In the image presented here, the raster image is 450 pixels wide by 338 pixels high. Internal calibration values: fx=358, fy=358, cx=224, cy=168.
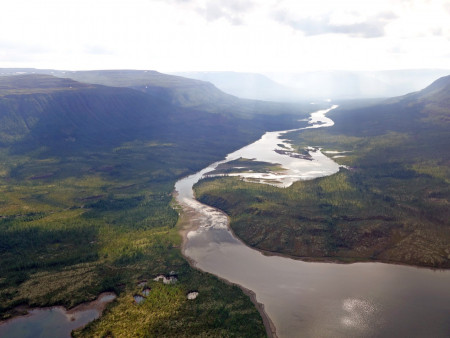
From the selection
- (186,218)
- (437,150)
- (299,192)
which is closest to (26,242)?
(186,218)

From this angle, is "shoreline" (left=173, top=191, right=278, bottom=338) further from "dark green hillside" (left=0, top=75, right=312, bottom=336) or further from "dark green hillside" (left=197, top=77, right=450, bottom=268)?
"dark green hillside" (left=197, top=77, right=450, bottom=268)

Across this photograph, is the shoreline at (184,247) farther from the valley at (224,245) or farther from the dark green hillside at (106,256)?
the dark green hillside at (106,256)

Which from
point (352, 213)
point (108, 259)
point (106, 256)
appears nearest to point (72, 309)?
point (108, 259)

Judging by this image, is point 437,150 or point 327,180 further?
point 437,150

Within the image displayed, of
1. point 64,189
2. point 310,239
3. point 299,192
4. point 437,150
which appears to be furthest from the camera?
point 437,150

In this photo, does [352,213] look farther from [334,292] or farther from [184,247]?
[184,247]

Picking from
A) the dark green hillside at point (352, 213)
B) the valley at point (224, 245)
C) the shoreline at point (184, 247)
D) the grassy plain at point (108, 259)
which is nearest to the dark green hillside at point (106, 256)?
the grassy plain at point (108, 259)

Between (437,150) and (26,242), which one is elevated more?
(437,150)

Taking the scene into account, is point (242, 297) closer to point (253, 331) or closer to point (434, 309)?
point (253, 331)
